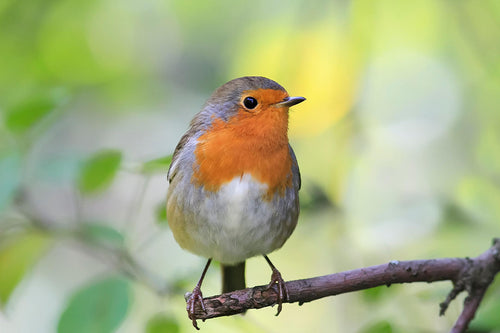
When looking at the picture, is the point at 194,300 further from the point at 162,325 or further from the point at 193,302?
the point at 162,325

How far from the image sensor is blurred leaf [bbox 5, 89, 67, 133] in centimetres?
274

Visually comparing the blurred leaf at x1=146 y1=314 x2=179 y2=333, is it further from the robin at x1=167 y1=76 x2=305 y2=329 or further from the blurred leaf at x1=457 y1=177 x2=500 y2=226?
the blurred leaf at x1=457 y1=177 x2=500 y2=226

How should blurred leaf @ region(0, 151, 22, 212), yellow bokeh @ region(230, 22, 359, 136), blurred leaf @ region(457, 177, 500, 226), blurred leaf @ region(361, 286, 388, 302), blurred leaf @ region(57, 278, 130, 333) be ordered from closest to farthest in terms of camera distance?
1. blurred leaf @ region(57, 278, 130, 333)
2. blurred leaf @ region(0, 151, 22, 212)
3. blurred leaf @ region(361, 286, 388, 302)
4. blurred leaf @ region(457, 177, 500, 226)
5. yellow bokeh @ region(230, 22, 359, 136)

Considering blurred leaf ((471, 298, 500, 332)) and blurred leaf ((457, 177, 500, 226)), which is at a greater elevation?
blurred leaf ((457, 177, 500, 226))

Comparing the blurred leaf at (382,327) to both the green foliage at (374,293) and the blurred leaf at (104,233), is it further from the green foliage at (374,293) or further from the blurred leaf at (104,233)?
the blurred leaf at (104,233)

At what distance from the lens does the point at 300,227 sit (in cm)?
536

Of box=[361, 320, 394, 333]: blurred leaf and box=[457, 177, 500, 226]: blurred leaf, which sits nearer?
box=[361, 320, 394, 333]: blurred leaf

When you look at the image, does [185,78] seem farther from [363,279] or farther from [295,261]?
[363,279]

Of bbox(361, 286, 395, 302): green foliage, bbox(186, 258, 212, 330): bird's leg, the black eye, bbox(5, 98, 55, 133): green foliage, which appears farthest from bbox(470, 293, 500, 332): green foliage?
bbox(5, 98, 55, 133): green foliage

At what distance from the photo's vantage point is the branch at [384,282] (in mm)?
2580

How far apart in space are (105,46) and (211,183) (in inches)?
154

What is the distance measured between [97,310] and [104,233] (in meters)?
0.59

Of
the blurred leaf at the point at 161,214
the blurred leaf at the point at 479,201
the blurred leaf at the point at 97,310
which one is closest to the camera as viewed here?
the blurred leaf at the point at 97,310

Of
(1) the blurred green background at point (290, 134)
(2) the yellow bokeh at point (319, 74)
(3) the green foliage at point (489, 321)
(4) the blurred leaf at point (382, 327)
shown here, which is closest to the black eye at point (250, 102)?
(1) the blurred green background at point (290, 134)
